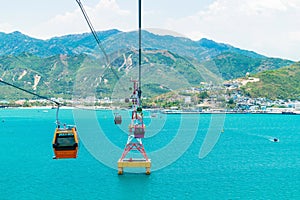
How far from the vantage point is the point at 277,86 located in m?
167

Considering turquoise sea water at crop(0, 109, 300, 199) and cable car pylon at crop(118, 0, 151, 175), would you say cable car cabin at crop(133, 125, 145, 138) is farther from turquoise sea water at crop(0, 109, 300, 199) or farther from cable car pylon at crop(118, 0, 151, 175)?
turquoise sea water at crop(0, 109, 300, 199)

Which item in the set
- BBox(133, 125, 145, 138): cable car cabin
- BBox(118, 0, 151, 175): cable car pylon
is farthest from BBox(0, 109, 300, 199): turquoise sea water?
BBox(133, 125, 145, 138): cable car cabin

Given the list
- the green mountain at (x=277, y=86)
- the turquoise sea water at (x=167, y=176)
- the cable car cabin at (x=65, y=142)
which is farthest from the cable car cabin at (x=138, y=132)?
the green mountain at (x=277, y=86)

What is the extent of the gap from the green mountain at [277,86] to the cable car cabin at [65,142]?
15002cm

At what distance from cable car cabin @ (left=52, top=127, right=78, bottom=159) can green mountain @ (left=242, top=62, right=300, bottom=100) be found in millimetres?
150020

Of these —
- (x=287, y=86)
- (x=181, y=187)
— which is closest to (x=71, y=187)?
(x=181, y=187)

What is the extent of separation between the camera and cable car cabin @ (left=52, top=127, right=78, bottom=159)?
15.3m

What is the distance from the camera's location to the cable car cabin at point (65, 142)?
50.1ft

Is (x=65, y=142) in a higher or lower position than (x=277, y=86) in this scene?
lower

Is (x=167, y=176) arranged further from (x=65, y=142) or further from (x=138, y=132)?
(x=65, y=142)

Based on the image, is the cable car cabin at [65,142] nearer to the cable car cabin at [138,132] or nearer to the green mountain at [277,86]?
the cable car cabin at [138,132]

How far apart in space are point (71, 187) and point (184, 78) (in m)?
166

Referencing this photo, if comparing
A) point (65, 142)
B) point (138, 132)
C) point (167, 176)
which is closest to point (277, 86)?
point (167, 176)

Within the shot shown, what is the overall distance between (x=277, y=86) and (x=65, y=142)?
522 feet
